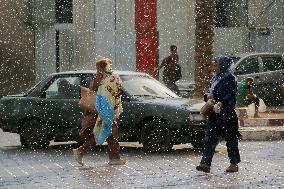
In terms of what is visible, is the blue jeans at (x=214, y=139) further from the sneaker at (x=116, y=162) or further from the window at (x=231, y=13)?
the window at (x=231, y=13)

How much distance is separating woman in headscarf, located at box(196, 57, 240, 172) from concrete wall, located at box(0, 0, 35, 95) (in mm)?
20313

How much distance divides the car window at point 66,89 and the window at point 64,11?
15.2 meters

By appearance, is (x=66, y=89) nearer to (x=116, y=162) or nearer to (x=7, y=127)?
(x=7, y=127)

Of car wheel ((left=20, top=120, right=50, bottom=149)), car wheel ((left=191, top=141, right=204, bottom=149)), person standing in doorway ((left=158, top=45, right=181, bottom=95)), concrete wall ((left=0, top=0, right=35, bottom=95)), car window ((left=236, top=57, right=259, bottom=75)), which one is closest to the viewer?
car wheel ((left=191, top=141, right=204, bottom=149))

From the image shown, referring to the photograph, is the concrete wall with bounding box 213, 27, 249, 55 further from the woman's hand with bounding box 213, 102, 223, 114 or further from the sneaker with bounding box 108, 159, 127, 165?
the woman's hand with bounding box 213, 102, 223, 114

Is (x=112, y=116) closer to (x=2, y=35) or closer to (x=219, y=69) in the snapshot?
(x=219, y=69)

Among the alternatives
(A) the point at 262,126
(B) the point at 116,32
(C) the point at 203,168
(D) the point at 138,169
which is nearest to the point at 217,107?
(C) the point at 203,168

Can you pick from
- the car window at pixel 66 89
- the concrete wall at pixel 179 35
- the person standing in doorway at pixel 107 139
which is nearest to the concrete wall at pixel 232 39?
the concrete wall at pixel 179 35

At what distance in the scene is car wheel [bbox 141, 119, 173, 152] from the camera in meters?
16.4

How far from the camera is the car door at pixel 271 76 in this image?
87.7 ft

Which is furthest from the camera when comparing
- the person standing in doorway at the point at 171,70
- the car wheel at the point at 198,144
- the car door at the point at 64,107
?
the person standing in doorway at the point at 171,70

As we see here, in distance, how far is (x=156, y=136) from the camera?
53.9 ft

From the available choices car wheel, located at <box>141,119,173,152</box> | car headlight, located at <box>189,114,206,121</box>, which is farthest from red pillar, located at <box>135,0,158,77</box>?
car headlight, located at <box>189,114,206,121</box>

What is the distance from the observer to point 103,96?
14.7 meters
